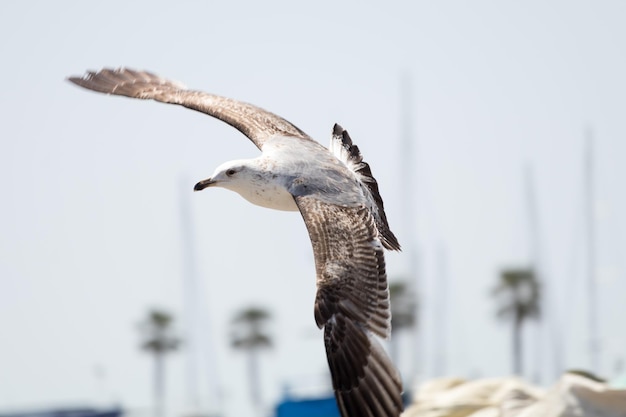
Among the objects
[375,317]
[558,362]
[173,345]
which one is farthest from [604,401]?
[173,345]

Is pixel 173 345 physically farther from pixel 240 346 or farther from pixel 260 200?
pixel 260 200

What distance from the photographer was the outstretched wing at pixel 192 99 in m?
11.5

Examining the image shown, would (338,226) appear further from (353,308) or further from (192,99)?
(192,99)

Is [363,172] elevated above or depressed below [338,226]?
above

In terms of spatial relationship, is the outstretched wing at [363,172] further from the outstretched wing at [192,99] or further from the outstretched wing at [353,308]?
the outstretched wing at [353,308]

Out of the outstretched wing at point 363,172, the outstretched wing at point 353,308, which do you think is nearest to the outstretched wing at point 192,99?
the outstretched wing at point 363,172

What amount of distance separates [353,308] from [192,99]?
4.66 meters

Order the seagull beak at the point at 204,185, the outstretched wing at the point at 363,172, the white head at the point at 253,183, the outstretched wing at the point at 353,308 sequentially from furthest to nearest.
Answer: the seagull beak at the point at 204,185 < the outstretched wing at the point at 363,172 < the white head at the point at 253,183 < the outstretched wing at the point at 353,308

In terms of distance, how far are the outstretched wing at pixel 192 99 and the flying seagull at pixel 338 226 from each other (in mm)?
13

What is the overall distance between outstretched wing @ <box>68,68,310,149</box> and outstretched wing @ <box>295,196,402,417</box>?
229cm

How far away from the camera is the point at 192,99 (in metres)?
12.5

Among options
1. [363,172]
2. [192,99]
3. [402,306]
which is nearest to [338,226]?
[363,172]

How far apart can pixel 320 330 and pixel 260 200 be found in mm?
1854

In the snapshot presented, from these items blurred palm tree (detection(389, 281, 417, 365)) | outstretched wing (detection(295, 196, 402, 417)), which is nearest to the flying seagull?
outstretched wing (detection(295, 196, 402, 417))
